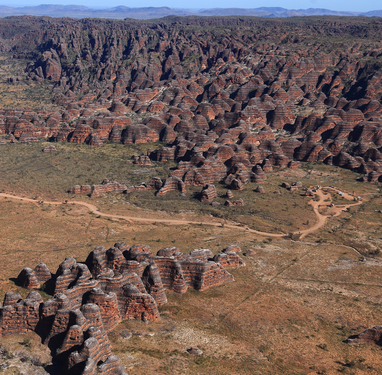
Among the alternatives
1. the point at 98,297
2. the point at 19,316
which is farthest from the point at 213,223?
the point at 19,316

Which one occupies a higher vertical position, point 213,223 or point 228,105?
point 228,105

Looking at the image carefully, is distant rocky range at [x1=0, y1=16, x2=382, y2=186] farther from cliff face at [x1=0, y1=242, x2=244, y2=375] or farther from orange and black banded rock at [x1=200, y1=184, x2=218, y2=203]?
cliff face at [x1=0, y1=242, x2=244, y2=375]

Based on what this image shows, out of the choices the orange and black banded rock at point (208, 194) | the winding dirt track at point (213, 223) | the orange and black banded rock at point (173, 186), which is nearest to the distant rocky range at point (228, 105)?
the orange and black banded rock at point (173, 186)

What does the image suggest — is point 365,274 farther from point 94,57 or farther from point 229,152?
point 94,57

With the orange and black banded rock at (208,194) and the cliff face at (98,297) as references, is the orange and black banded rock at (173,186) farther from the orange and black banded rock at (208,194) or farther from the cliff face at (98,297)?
the cliff face at (98,297)

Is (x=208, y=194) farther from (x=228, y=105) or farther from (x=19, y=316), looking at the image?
(x=228, y=105)

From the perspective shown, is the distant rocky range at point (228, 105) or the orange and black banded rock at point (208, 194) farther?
the distant rocky range at point (228, 105)
